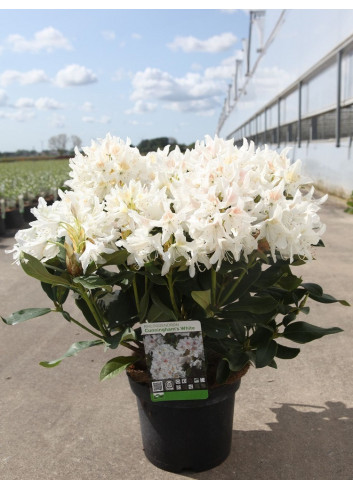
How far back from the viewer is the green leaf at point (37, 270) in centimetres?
209

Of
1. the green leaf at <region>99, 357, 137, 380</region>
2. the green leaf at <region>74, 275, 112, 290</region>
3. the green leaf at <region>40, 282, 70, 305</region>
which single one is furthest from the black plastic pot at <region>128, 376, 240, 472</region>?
the green leaf at <region>74, 275, 112, 290</region>

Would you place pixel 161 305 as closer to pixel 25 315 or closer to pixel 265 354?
pixel 265 354

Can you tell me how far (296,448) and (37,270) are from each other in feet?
4.88

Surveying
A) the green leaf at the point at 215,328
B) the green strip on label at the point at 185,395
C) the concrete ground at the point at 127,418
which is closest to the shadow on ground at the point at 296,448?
the concrete ground at the point at 127,418

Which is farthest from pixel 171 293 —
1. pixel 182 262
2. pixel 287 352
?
pixel 287 352

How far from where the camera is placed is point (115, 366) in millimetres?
2367

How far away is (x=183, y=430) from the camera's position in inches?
97.0

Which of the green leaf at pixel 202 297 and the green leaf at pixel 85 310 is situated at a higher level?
the green leaf at pixel 202 297

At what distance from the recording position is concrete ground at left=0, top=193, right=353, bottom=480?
2518 millimetres

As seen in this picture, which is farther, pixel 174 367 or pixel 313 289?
pixel 313 289

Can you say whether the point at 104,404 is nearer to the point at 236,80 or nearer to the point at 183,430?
the point at 183,430

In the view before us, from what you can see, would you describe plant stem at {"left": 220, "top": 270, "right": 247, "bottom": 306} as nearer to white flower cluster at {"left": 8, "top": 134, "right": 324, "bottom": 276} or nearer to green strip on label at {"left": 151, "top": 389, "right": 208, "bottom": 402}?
white flower cluster at {"left": 8, "top": 134, "right": 324, "bottom": 276}

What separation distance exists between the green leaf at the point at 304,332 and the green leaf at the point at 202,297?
0.43 metres

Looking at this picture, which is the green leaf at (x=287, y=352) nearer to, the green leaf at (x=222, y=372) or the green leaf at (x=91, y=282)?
the green leaf at (x=222, y=372)
